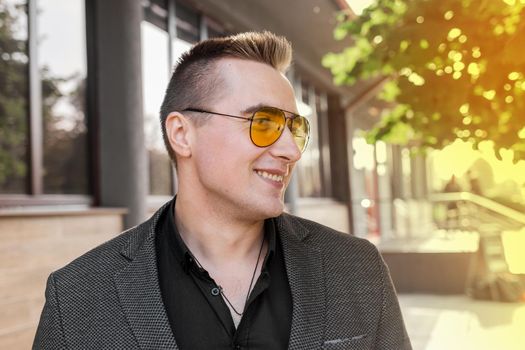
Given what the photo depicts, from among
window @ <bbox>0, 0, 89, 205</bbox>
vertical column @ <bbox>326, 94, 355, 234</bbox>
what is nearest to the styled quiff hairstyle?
window @ <bbox>0, 0, 89, 205</bbox>

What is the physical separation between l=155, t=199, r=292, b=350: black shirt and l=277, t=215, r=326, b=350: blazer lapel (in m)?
0.04

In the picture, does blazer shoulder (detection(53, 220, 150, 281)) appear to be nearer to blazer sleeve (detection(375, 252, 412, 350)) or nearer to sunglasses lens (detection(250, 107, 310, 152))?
sunglasses lens (detection(250, 107, 310, 152))

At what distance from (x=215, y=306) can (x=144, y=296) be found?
209 millimetres

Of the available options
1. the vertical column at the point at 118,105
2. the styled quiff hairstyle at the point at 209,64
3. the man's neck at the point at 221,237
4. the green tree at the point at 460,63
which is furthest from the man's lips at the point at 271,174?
the vertical column at the point at 118,105

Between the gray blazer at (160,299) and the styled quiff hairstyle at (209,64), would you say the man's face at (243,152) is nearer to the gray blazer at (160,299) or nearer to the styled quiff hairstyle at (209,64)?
the styled quiff hairstyle at (209,64)

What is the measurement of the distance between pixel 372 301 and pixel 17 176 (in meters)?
3.64

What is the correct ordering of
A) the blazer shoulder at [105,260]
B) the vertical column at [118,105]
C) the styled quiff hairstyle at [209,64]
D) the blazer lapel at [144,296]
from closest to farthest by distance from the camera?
1. the blazer lapel at [144,296]
2. the blazer shoulder at [105,260]
3. the styled quiff hairstyle at [209,64]
4. the vertical column at [118,105]

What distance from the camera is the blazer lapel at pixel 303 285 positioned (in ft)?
Result: 6.17

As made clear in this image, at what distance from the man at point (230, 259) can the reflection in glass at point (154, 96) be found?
4.34 metres

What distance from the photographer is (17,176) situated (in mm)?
4934

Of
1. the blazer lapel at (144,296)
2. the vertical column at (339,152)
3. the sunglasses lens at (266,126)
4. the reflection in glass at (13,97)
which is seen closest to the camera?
the blazer lapel at (144,296)

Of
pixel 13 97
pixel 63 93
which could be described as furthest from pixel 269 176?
pixel 63 93

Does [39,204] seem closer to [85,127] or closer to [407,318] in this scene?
[85,127]

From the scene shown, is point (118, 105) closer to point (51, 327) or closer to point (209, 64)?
point (209, 64)
